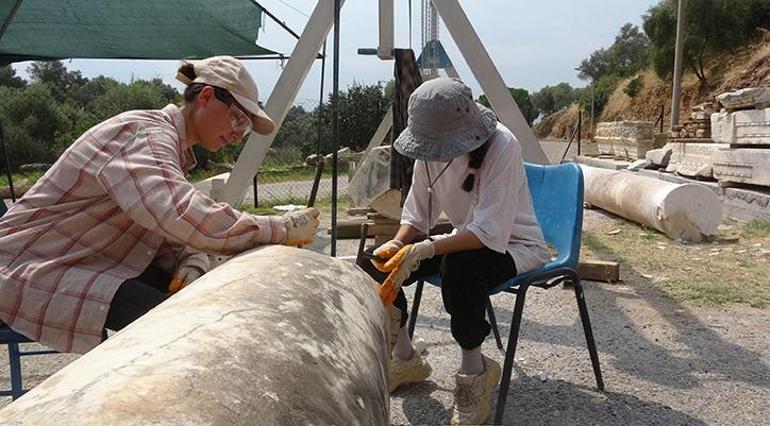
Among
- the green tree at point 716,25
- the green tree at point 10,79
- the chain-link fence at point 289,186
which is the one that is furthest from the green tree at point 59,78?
the green tree at point 716,25

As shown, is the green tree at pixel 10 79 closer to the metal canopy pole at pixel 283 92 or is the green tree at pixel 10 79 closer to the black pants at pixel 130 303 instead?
the metal canopy pole at pixel 283 92

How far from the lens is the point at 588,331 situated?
2744mm

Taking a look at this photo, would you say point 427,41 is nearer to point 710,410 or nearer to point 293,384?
point 710,410

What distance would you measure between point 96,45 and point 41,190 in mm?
3822

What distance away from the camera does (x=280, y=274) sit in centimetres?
142

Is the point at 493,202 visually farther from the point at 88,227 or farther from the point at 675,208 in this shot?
the point at 675,208

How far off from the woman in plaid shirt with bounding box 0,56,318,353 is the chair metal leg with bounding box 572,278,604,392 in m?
1.27

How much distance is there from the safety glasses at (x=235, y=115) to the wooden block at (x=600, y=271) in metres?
3.39

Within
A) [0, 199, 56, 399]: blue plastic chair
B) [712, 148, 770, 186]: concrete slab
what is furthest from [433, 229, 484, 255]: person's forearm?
[712, 148, 770, 186]: concrete slab

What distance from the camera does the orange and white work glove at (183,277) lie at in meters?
1.89

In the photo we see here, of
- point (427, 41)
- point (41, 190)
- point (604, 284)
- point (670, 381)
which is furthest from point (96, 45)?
point (670, 381)

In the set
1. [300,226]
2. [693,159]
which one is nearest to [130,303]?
[300,226]

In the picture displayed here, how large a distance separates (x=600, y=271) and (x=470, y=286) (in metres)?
2.71

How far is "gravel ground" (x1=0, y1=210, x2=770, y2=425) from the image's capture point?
2664 mm
